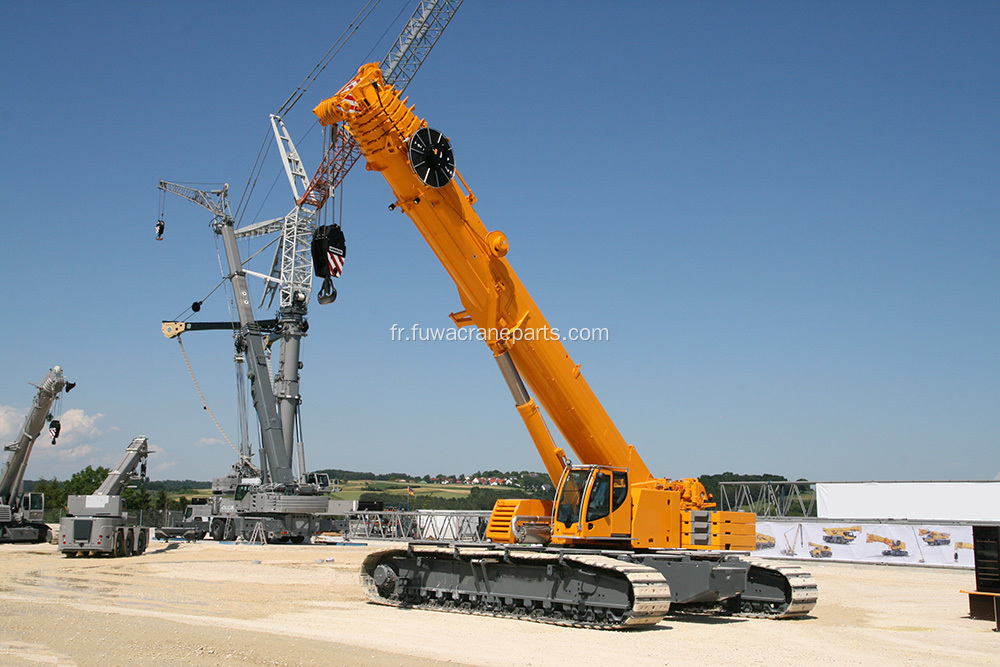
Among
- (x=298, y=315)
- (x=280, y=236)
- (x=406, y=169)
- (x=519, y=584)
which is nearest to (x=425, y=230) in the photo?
(x=406, y=169)

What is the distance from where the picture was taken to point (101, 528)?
27.7 meters

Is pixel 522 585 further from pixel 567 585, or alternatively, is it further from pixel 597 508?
pixel 597 508

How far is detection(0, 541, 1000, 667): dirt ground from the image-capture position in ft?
32.5

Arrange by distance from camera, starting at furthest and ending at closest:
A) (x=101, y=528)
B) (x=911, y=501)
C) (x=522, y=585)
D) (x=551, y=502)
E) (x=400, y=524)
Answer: (x=400, y=524)
(x=911, y=501)
(x=101, y=528)
(x=551, y=502)
(x=522, y=585)

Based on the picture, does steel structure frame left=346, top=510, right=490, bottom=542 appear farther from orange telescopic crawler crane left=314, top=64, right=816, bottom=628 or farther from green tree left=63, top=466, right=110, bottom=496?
green tree left=63, top=466, right=110, bottom=496

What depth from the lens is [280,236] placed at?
163 ft

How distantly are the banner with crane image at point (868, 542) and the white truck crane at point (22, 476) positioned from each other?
1214 inches

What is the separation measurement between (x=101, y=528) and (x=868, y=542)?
90.0 feet

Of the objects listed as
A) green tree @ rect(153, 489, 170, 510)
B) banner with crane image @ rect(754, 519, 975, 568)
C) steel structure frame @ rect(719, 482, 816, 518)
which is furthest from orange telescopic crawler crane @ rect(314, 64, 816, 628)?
green tree @ rect(153, 489, 170, 510)

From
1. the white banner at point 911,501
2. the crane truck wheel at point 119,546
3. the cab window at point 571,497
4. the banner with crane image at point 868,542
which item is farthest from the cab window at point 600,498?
the crane truck wheel at point 119,546

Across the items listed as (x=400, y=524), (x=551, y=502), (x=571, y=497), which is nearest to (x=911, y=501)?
(x=551, y=502)

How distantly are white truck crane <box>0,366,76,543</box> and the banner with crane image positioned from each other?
3084 centimetres

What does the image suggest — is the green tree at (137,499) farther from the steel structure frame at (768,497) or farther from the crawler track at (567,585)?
the crawler track at (567,585)

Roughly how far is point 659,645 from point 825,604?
8.57 m
